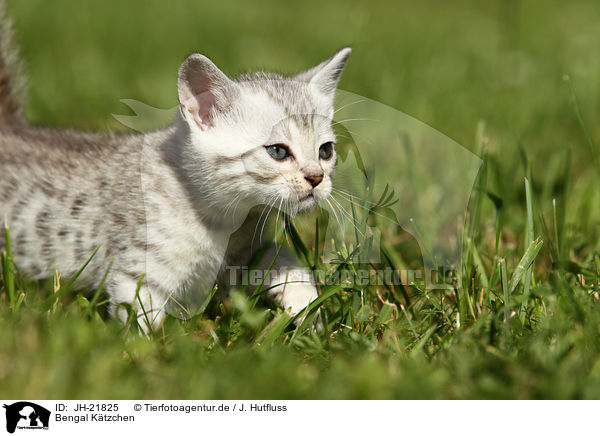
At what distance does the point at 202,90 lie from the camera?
7.90 ft

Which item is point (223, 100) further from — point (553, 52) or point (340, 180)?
point (553, 52)

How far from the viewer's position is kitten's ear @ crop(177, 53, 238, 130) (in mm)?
2303

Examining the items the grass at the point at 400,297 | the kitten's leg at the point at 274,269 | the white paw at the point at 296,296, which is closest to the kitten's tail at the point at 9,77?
the grass at the point at 400,297

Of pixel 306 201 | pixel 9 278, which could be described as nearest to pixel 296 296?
pixel 306 201

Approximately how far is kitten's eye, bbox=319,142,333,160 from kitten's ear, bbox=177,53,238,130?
40 centimetres

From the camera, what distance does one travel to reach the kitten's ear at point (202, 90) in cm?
230

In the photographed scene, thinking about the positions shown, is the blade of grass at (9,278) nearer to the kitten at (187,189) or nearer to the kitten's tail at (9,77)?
the kitten at (187,189)

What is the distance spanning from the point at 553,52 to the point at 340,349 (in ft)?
18.2

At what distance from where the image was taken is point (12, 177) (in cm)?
295
